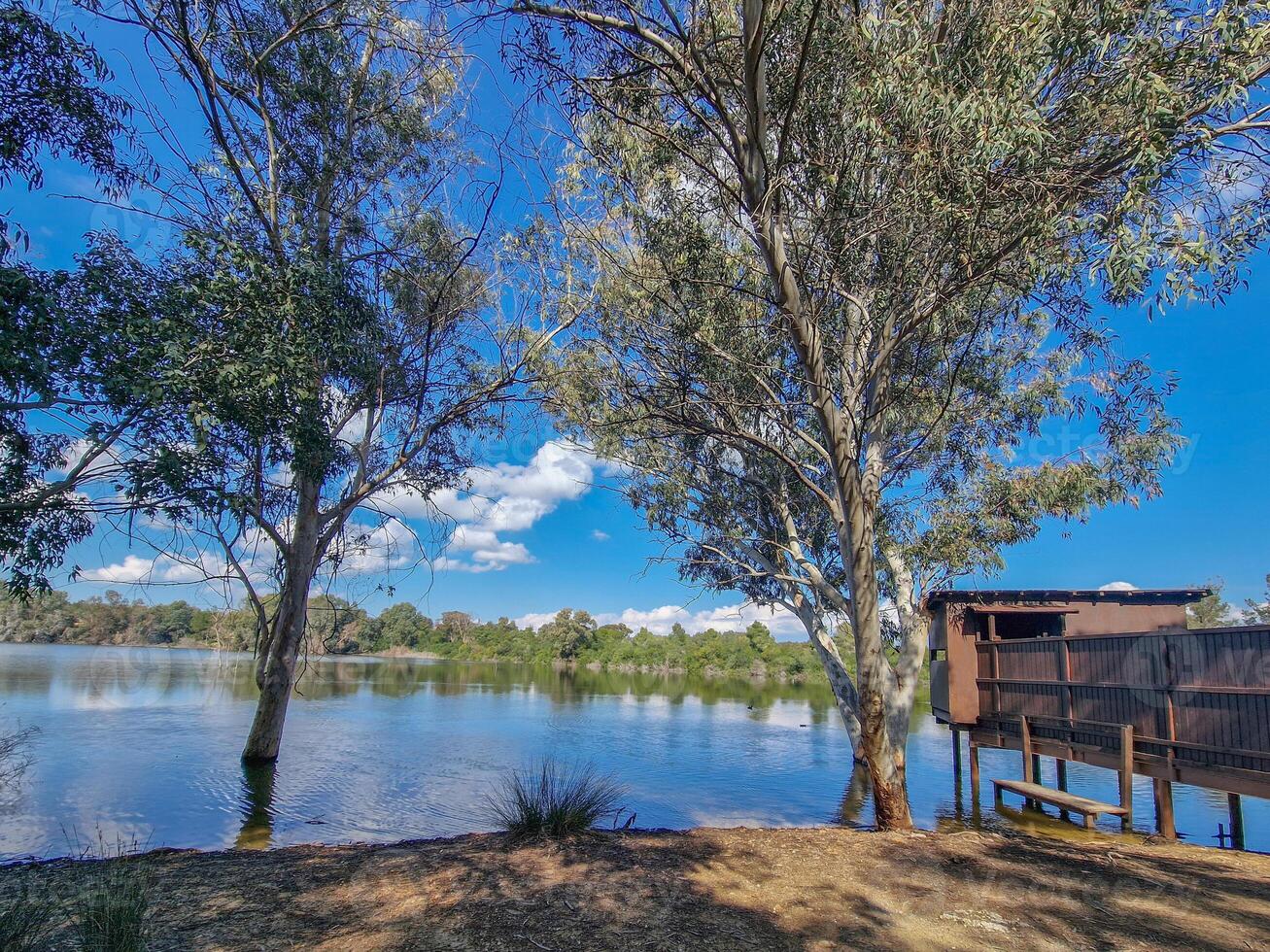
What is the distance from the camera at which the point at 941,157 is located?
480cm

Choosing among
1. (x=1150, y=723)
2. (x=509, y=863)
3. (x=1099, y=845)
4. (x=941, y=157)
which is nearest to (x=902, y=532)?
(x=1150, y=723)

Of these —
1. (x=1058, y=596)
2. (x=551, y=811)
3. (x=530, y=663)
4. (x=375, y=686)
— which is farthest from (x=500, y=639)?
(x=551, y=811)

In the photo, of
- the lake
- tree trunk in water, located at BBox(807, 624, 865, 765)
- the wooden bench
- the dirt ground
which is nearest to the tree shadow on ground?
the dirt ground

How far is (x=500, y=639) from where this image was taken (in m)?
66.4

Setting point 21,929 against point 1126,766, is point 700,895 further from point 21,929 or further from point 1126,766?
point 1126,766

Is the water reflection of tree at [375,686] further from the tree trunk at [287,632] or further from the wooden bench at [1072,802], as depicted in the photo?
the wooden bench at [1072,802]

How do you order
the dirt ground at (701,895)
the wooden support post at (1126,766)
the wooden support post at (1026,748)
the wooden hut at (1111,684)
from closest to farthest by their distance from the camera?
the dirt ground at (701,895)
the wooden hut at (1111,684)
the wooden support post at (1126,766)
the wooden support post at (1026,748)

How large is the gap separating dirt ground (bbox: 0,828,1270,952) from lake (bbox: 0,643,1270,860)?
3382mm

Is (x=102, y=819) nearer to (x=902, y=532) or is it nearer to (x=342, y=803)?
(x=342, y=803)

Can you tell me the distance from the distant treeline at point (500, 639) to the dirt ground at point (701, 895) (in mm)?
21437

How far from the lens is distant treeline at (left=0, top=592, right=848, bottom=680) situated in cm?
3581

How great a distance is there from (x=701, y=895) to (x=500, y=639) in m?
65.6

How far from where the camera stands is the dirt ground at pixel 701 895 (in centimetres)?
296

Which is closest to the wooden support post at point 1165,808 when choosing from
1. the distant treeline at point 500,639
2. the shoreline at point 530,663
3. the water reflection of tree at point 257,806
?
the water reflection of tree at point 257,806
